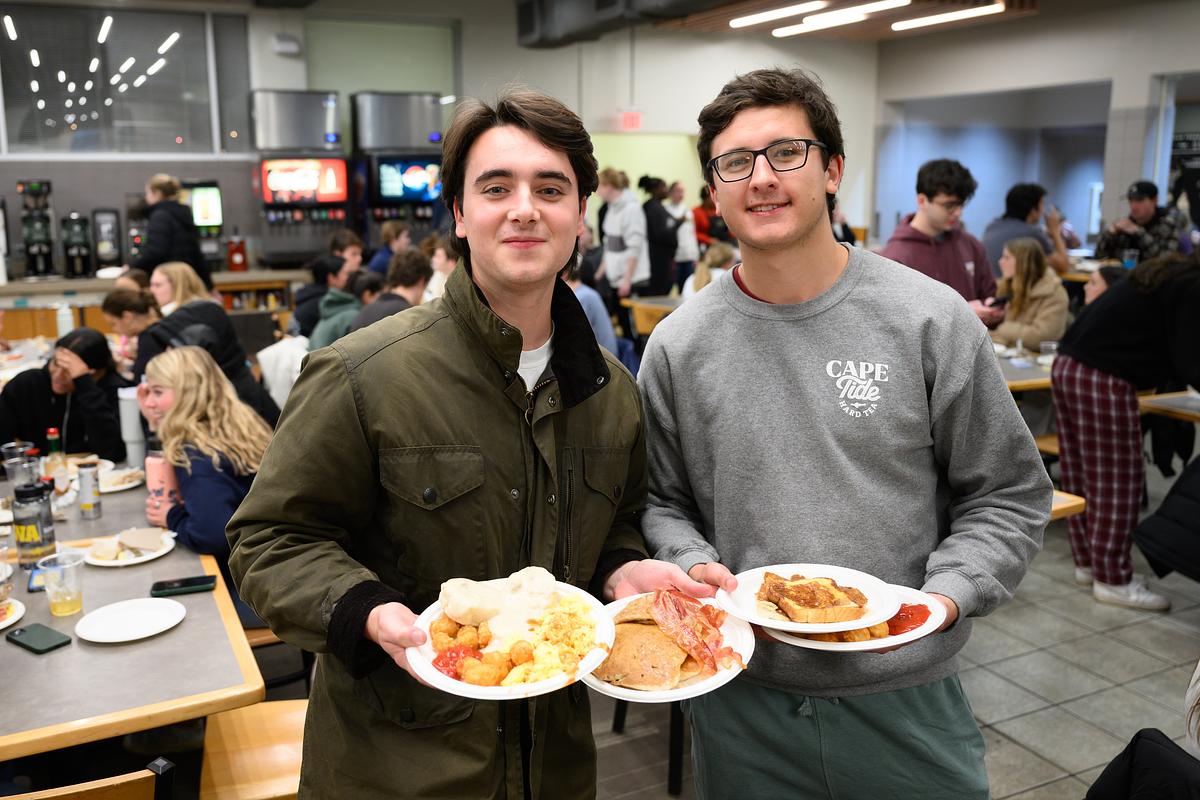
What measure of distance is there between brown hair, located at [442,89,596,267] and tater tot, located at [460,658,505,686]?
76 centimetres

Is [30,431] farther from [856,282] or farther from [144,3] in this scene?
[144,3]

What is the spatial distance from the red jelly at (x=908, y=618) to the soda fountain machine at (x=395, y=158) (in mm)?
9101

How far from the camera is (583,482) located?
5.47 ft

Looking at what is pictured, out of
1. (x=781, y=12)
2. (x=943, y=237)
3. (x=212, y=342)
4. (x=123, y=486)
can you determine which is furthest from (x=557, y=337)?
(x=781, y=12)

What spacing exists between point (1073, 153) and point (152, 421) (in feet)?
50.7

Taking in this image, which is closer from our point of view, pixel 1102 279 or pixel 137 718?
pixel 137 718

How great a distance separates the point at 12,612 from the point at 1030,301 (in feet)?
18.9

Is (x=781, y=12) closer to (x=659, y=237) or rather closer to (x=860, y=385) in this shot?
(x=659, y=237)

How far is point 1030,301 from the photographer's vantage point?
622 cm

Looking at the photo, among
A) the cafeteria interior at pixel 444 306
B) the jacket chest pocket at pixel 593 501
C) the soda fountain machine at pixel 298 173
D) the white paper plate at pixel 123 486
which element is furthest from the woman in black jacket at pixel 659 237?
the jacket chest pocket at pixel 593 501

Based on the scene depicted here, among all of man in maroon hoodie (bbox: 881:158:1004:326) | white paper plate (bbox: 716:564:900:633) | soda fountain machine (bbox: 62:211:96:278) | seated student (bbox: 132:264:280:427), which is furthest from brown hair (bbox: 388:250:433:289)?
soda fountain machine (bbox: 62:211:96:278)

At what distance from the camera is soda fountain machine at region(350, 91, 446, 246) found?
32.9 feet

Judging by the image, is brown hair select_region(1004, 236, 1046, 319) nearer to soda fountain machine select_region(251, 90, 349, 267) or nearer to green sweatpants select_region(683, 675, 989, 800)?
green sweatpants select_region(683, 675, 989, 800)

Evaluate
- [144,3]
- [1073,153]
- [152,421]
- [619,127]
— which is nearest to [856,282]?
[152,421]
